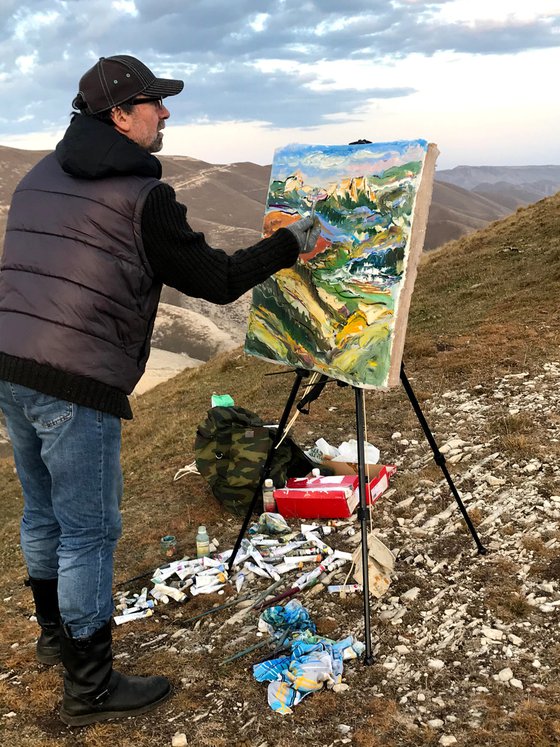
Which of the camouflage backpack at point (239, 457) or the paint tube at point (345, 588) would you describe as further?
the camouflage backpack at point (239, 457)

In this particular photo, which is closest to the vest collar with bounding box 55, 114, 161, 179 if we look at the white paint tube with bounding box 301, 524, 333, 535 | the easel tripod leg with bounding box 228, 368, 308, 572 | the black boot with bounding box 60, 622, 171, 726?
the easel tripod leg with bounding box 228, 368, 308, 572

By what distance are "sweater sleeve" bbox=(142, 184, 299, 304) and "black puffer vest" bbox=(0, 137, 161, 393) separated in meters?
0.06

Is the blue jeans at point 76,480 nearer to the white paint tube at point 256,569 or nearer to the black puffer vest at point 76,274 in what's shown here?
the black puffer vest at point 76,274

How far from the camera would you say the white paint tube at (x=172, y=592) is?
491 cm

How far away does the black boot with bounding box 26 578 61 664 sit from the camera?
3.88m

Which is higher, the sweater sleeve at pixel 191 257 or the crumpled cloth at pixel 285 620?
the sweater sleeve at pixel 191 257

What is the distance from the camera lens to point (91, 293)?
9.81ft

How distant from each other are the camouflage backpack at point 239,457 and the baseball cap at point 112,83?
12.2ft

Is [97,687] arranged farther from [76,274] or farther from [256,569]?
[76,274]

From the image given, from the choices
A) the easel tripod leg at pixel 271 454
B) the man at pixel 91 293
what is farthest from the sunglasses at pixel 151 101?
the easel tripod leg at pixel 271 454

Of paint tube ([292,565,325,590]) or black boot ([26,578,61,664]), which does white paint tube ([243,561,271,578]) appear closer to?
paint tube ([292,565,325,590])

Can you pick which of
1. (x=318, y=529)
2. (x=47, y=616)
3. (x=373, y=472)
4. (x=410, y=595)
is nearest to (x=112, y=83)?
(x=47, y=616)

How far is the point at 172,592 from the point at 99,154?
3401mm

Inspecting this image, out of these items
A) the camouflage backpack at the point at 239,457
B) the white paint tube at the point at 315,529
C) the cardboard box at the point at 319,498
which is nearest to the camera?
the white paint tube at the point at 315,529
